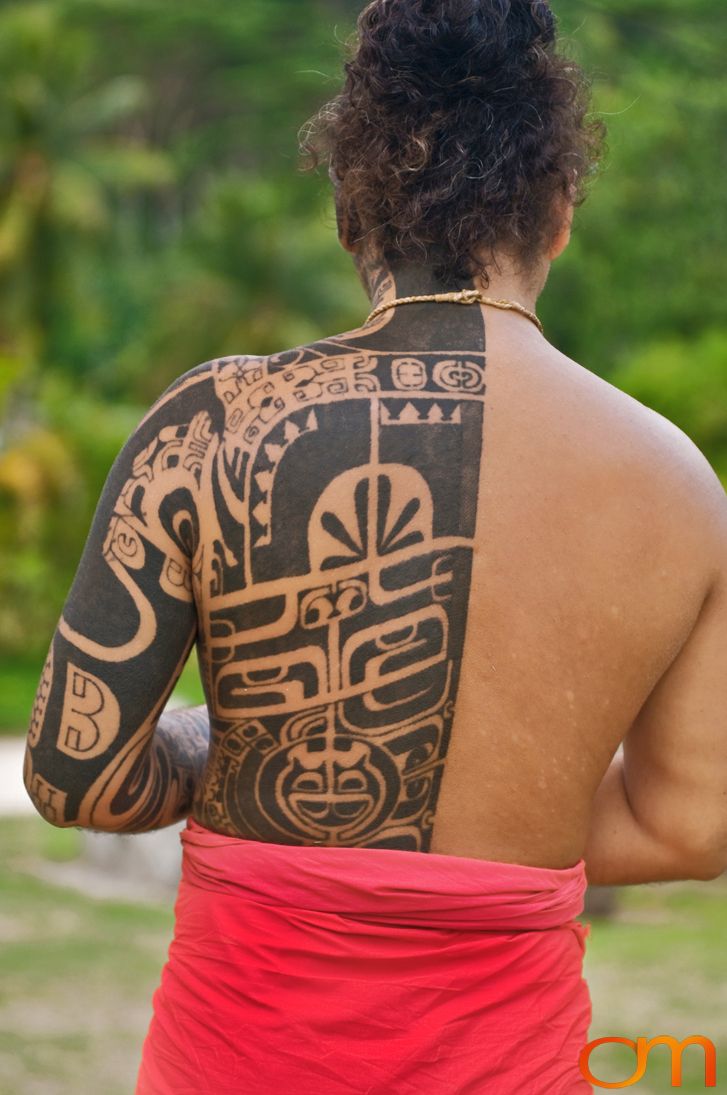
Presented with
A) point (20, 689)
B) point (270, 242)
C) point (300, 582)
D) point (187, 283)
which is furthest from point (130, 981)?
point (187, 283)

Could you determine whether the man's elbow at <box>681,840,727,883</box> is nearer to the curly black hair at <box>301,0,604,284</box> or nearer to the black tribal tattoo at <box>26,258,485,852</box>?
the black tribal tattoo at <box>26,258,485,852</box>

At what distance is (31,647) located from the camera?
17.7 metres

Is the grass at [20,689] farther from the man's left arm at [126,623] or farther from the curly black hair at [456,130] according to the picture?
the curly black hair at [456,130]

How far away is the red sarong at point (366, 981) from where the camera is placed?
179 centimetres

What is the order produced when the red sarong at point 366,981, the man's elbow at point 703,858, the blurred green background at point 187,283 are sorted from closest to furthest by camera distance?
the red sarong at point 366,981 < the man's elbow at point 703,858 < the blurred green background at point 187,283

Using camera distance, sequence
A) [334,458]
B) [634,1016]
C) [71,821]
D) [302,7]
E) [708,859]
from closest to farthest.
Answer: [334,458] → [71,821] → [708,859] → [634,1016] → [302,7]

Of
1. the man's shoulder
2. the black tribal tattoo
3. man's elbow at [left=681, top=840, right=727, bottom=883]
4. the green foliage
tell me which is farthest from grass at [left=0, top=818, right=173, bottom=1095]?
the green foliage

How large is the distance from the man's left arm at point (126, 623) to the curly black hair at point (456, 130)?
0.34 metres

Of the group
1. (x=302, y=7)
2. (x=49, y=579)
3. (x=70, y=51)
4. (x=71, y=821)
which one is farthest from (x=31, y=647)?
(x=302, y=7)

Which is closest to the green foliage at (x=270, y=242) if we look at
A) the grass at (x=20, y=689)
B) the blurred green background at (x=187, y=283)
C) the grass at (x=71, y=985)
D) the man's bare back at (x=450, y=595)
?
the blurred green background at (x=187, y=283)

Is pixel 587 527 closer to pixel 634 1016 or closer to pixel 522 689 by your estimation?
pixel 522 689

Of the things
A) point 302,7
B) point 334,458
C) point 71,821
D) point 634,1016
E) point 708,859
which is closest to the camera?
point 334,458

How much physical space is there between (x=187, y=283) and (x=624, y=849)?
2322cm

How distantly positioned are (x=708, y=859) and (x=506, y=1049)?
0.44 m
